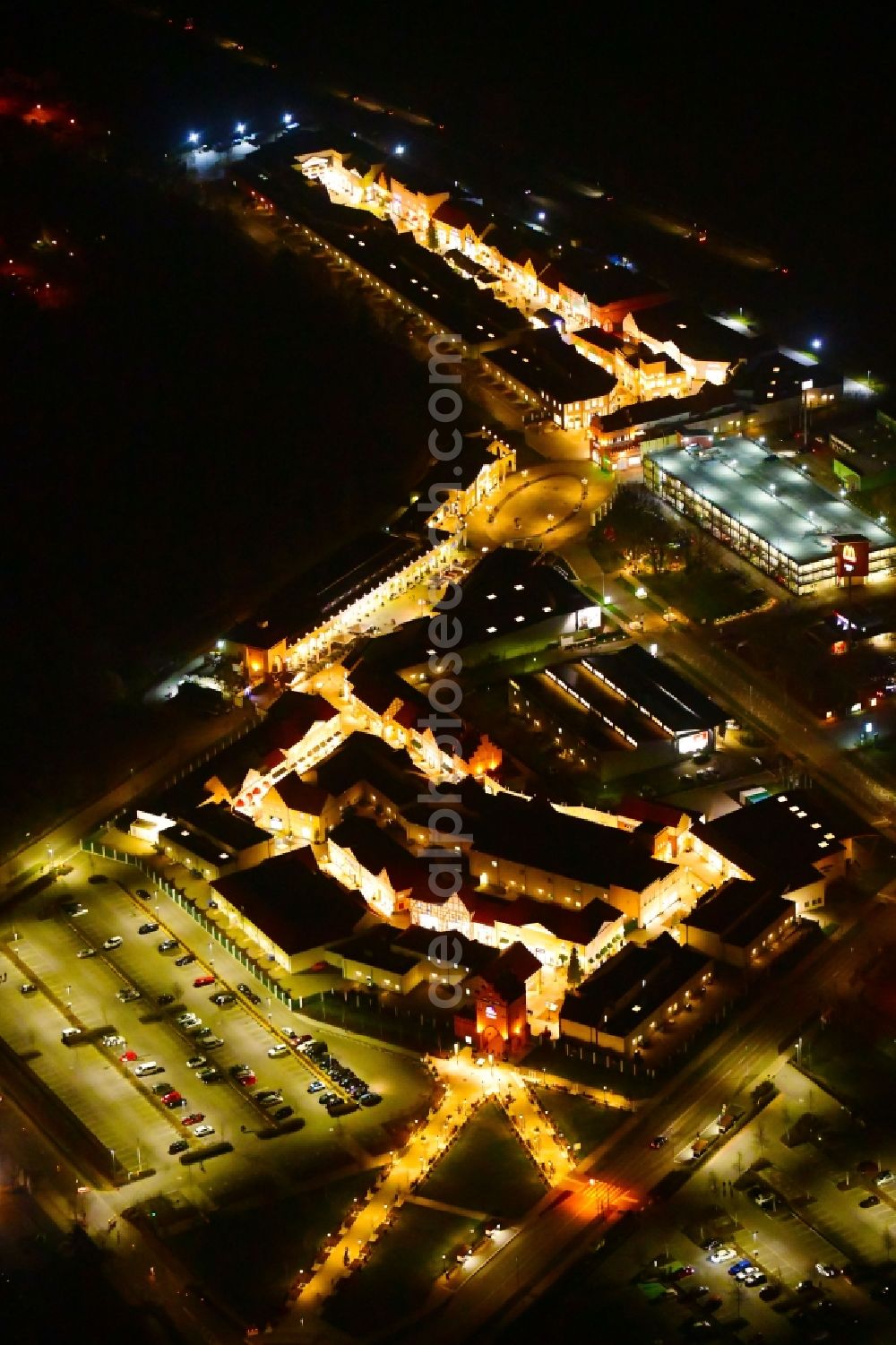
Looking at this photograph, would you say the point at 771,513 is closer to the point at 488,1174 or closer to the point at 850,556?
the point at 850,556

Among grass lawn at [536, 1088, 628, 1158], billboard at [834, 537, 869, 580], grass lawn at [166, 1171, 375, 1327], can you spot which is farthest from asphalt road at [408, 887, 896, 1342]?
billboard at [834, 537, 869, 580]

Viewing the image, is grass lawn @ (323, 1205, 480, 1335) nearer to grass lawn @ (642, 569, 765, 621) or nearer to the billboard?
grass lawn @ (642, 569, 765, 621)

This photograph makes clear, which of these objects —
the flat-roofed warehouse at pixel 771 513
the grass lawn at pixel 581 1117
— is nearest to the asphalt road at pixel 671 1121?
the grass lawn at pixel 581 1117

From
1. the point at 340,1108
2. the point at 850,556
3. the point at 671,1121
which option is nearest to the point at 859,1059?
the point at 671,1121

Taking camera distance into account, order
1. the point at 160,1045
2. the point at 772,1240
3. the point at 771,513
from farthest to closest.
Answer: the point at 771,513 < the point at 160,1045 < the point at 772,1240

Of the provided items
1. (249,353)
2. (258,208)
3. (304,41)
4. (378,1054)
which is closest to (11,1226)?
(378,1054)

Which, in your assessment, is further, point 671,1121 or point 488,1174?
point 671,1121
